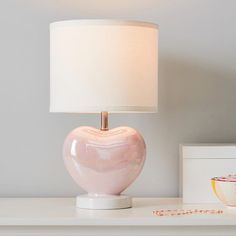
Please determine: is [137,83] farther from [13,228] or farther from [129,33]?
[13,228]

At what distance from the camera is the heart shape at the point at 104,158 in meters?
1.75

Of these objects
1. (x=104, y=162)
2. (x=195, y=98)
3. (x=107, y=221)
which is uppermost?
(x=195, y=98)

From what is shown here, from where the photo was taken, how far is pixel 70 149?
177 centimetres

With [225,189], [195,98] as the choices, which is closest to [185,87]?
[195,98]

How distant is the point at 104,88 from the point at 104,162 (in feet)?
0.63

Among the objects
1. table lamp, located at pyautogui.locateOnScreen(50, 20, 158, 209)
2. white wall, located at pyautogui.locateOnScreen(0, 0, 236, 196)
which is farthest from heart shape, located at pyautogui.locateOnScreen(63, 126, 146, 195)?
white wall, located at pyautogui.locateOnScreen(0, 0, 236, 196)

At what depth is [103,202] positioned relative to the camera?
175 cm

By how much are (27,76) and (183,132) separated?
48cm

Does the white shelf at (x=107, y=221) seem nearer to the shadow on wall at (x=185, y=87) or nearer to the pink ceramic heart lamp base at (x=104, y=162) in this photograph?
the pink ceramic heart lamp base at (x=104, y=162)

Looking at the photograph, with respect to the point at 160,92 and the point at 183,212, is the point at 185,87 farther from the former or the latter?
the point at 183,212

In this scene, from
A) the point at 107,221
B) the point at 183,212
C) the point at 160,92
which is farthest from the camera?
the point at 160,92

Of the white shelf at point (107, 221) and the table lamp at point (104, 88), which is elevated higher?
the table lamp at point (104, 88)

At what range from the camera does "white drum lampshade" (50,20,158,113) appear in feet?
5.55

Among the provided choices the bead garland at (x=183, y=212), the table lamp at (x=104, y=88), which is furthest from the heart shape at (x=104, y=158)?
the bead garland at (x=183, y=212)
